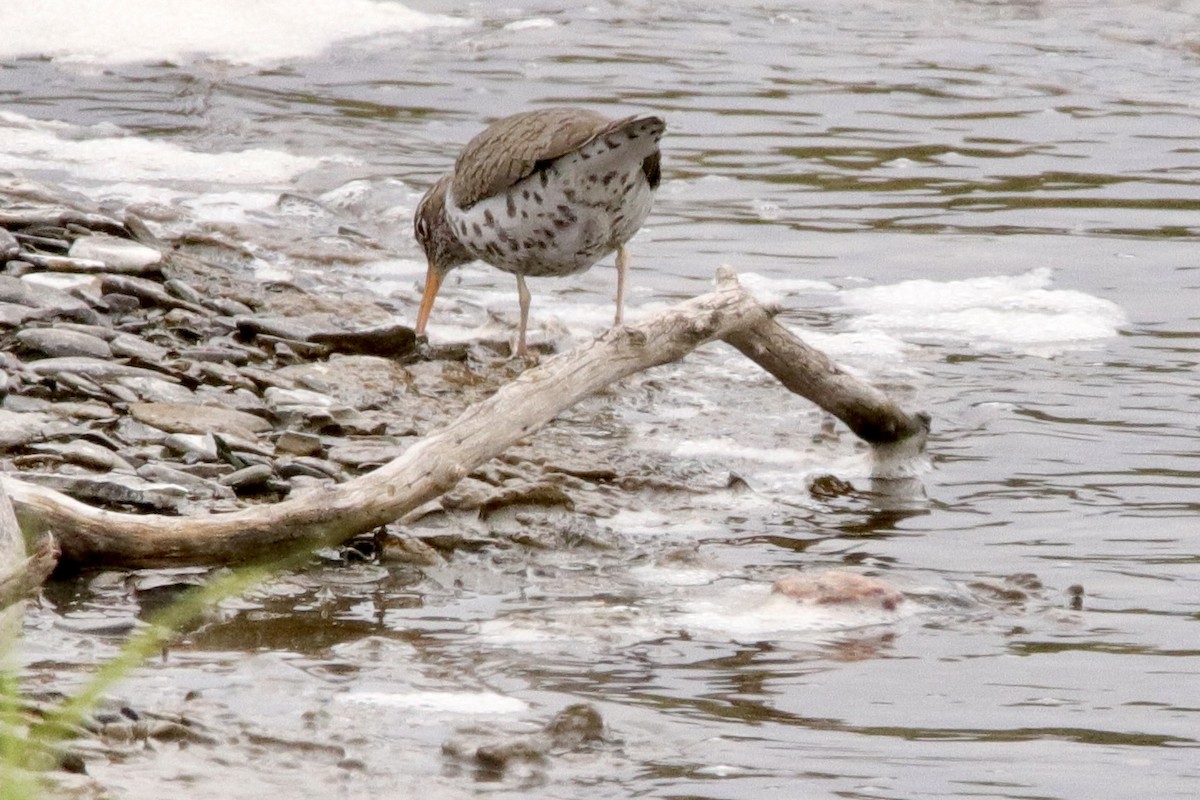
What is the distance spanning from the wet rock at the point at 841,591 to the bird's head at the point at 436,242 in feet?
12.1

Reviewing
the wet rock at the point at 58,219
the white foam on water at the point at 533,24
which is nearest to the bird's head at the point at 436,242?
the wet rock at the point at 58,219

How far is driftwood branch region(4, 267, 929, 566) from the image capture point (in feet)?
14.4

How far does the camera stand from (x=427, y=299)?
26.6 feet

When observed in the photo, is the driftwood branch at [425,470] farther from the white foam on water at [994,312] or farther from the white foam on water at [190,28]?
the white foam on water at [190,28]

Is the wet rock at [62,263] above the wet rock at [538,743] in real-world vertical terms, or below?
above

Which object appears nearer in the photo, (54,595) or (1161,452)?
(54,595)

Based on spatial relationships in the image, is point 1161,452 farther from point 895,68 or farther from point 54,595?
point 895,68

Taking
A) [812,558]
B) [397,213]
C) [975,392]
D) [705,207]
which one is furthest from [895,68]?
[812,558]

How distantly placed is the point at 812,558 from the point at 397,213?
5505 millimetres

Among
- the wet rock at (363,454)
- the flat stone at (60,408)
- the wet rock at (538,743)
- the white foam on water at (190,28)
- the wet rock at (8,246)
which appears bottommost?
the wet rock at (538,743)

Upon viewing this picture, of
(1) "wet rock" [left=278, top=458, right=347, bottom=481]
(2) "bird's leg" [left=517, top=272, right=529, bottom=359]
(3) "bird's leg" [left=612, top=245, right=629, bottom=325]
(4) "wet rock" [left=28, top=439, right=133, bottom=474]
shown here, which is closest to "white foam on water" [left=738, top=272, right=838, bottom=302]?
(3) "bird's leg" [left=612, top=245, right=629, bottom=325]

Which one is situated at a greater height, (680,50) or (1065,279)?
(680,50)

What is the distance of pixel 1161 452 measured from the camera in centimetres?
622

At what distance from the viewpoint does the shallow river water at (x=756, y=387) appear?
3.78 m
